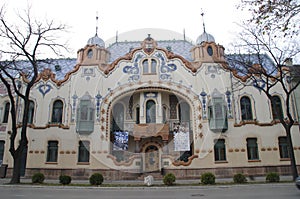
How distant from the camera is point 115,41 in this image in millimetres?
31734

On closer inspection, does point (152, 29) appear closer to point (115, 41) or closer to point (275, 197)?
point (115, 41)

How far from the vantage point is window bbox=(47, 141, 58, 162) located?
22.6 m

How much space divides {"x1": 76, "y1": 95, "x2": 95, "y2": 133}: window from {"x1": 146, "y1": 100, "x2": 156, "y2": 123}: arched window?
5009 mm

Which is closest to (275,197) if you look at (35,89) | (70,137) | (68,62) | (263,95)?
(263,95)

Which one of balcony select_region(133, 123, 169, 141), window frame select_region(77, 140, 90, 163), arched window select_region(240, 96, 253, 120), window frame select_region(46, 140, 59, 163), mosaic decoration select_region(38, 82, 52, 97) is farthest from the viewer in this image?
mosaic decoration select_region(38, 82, 52, 97)

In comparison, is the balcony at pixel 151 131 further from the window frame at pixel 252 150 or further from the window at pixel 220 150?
the window frame at pixel 252 150

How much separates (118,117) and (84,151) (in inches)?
178

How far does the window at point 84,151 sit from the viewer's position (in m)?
22.3

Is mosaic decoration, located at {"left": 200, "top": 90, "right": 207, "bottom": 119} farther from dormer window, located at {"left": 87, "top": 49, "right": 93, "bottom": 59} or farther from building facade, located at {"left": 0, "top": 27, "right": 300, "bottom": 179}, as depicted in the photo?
dormer window, located at {"left": 87, "top": 49, "right": 93, "bottom": 59}

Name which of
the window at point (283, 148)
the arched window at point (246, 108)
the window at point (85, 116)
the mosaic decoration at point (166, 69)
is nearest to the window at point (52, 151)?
the window at point (85, 116)

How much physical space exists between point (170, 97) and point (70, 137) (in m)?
10.1

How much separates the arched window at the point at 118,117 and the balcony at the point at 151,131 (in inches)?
87.4

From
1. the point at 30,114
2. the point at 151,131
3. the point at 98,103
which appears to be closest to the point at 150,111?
the point at 151,131

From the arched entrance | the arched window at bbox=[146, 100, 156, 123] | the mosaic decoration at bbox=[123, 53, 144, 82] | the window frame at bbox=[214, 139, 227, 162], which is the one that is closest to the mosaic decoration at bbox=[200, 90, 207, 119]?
the window frame at bbox=[214, 139, 227, 162]
